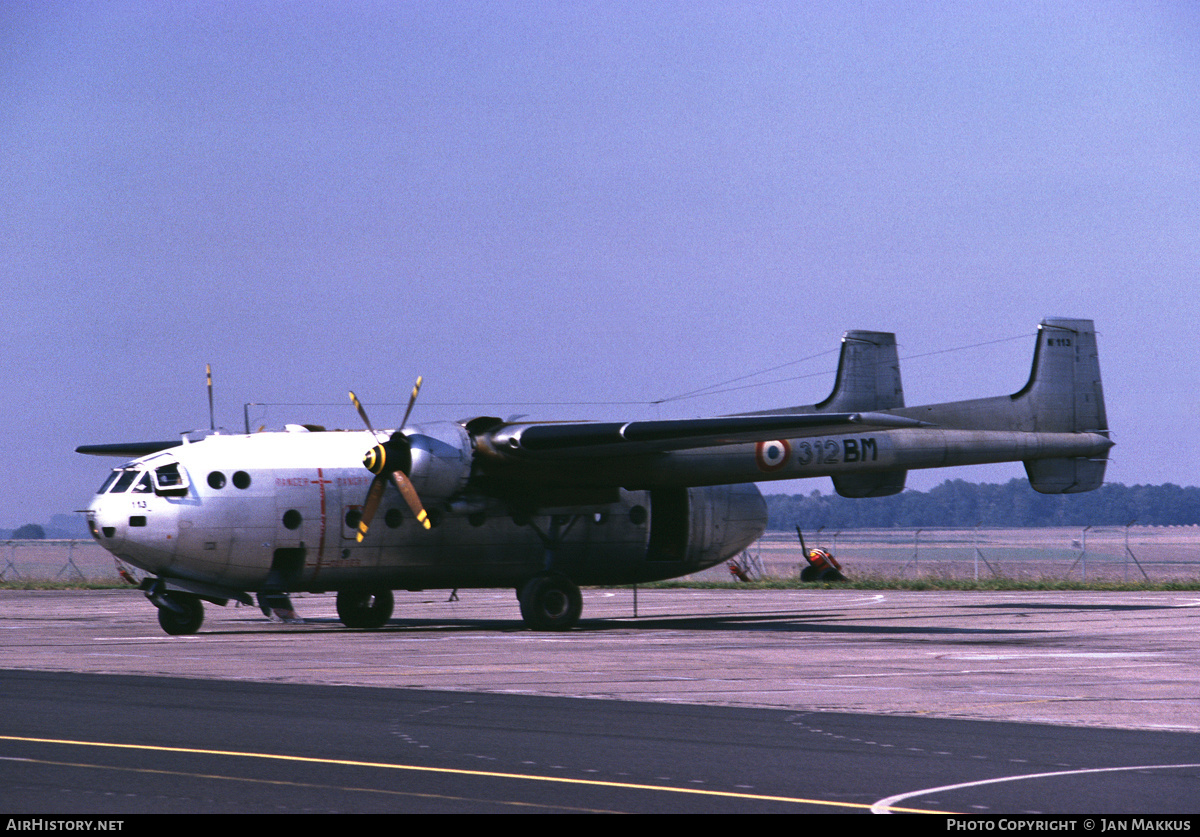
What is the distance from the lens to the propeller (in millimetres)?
28359

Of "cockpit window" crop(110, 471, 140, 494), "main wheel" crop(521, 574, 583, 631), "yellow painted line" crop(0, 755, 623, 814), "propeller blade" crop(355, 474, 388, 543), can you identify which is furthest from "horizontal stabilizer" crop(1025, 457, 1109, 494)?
"yellow painted line" crop(0, 755, 623, 814)

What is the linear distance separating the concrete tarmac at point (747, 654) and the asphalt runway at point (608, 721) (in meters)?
0.10

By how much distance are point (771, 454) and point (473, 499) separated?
696cm

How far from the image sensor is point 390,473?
28.5m

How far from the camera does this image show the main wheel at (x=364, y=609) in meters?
31.4

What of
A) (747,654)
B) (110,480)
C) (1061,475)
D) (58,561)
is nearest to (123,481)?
(110,480)

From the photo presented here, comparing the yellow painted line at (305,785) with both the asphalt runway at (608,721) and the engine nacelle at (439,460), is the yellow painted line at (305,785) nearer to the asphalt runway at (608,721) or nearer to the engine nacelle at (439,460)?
the asphalt runway at (608,721)

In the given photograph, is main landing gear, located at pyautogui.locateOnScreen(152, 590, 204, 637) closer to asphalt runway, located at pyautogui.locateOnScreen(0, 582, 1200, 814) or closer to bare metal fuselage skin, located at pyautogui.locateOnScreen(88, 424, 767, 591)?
bare metal fuselage skin, located at pyautogui.locateOnScreen(88, 424, 767, 591)

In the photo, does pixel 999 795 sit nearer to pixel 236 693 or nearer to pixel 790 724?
pixel 790 724

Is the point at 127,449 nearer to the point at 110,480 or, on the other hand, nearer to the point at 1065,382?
the point at 110,480

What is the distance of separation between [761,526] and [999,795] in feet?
83.6

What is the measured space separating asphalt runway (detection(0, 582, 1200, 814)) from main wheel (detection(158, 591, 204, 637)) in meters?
0.79

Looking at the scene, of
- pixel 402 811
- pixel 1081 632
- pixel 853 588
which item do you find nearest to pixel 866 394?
pixel 1081 632

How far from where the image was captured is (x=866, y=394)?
36.8m
